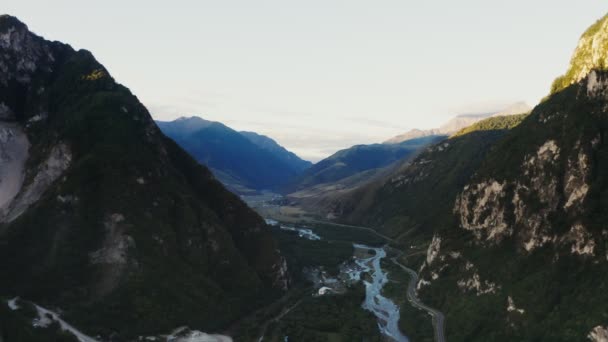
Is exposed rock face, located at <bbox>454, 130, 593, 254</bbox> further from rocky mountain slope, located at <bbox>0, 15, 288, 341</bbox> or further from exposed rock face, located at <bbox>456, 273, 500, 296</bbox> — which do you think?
rocky mountain slope, located at <bbox>0, 15, 288, 341</bbox>

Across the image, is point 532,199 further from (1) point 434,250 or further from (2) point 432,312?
→ (2) point 432,312

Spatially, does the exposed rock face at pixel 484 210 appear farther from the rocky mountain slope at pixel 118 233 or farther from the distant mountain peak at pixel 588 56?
the rocky mountain slope at pixel 118 233

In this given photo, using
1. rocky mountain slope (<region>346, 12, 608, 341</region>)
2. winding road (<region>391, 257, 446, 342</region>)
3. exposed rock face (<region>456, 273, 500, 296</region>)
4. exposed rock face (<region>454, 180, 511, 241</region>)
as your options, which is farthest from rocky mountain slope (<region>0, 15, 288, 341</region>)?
exposed rock face (<region>454, 180, 511, 241</region>)

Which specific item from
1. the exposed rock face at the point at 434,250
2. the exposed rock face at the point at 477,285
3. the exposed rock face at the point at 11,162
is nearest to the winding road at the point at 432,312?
the exposed rock face at the point at 477,285

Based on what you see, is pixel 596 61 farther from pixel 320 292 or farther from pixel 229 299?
pixel 229 299

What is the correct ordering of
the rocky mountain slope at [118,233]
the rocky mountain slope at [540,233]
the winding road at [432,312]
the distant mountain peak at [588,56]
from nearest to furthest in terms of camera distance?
1. the rocky mountain slope at [540,233]
2. the winding road at [432,312]
3. the rocky mountain slope at [118,233]
4. the distant mountain peak at [588,56]

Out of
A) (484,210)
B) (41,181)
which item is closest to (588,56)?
(484,210)
